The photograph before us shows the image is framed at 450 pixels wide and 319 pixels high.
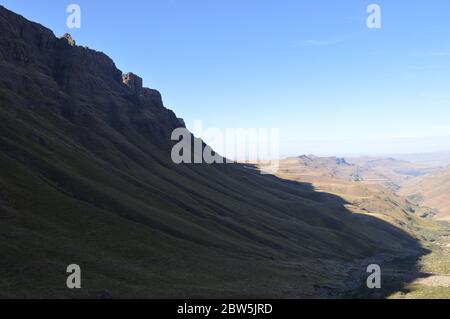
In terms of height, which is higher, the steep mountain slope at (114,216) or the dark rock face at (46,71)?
the dark rock face at (46,71)

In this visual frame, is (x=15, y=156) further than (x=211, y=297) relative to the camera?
Yes

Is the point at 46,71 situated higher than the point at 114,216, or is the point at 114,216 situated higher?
the point at 46,71

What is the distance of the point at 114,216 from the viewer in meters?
86.9

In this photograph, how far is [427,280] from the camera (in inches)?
4053


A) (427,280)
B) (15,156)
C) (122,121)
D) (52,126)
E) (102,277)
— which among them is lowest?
(427,280)

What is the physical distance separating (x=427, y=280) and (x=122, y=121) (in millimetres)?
139516

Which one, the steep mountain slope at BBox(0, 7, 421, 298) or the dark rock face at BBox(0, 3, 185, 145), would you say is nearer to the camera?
the steep mountain slope at BBox(0, 7, 421, 298)

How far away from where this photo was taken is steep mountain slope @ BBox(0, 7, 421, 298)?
60.8 meters

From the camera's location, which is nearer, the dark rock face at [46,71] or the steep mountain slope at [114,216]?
the steep mountain slope at [114,216]

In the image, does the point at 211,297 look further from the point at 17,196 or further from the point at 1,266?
the point at 17,196

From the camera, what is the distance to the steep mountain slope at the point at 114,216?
2392 inches

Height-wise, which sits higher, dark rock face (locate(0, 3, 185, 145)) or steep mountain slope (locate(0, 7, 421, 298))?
dark rock face (locate(0, 3, 185, 145))

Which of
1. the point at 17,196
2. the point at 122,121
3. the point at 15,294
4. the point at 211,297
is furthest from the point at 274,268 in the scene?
the point at 122,121

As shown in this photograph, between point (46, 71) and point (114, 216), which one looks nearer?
point (114, 216)
